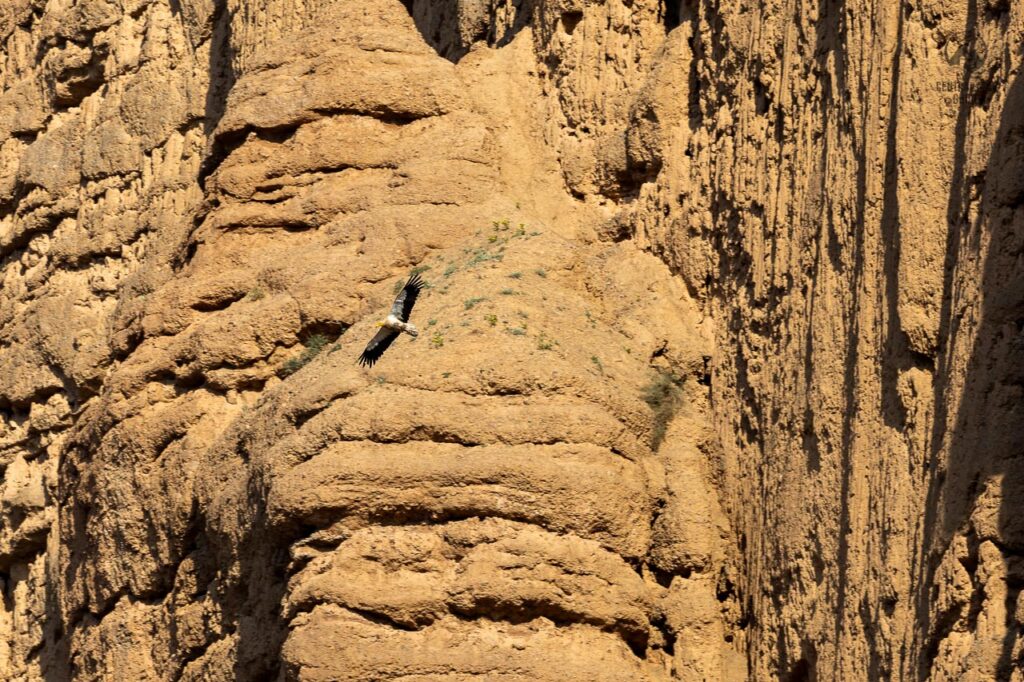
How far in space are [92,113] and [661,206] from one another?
1035cm

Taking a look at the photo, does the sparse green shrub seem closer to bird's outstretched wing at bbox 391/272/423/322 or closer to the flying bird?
bird's outstretched wing at bbox 391/272/423/322

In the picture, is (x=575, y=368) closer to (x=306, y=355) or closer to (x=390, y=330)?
(x=390, y=330)

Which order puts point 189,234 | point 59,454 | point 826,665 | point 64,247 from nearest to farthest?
point 826,665
point 189,234
point 59,454
point 64,247

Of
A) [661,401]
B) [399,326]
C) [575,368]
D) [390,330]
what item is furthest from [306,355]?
[661,401]

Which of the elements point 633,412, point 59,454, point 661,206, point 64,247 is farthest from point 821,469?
point 64,247

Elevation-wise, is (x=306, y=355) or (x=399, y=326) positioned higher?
(x=306, y=355)

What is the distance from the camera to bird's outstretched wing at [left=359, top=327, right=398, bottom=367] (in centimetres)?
2353

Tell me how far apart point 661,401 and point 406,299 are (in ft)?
7.92

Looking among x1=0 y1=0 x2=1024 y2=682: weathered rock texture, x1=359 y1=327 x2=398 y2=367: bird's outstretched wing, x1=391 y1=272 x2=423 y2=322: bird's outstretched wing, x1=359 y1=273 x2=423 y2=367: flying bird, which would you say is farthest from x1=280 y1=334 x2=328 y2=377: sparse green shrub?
x1=359 y1=327 x2=398 y2=367: bird's outstretched wing

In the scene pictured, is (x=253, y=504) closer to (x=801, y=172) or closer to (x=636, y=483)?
A: (x=636, y=483)

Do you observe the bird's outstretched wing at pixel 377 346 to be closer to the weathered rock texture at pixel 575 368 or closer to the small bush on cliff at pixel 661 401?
the weathered rock texture at pixel 575 368

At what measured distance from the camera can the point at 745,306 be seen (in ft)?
78.9

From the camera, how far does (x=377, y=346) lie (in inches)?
931

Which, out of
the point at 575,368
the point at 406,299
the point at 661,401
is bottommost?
the point at 575,368
